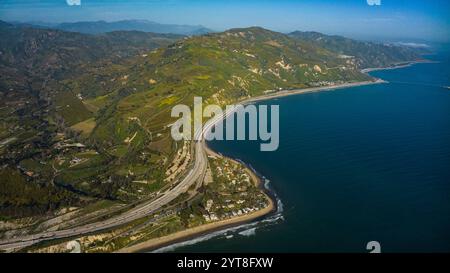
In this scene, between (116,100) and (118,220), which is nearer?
(118,220)

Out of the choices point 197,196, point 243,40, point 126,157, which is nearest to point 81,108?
point 126,157

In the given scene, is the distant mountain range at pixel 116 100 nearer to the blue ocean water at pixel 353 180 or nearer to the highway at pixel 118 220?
the highway at pixel 118 220
